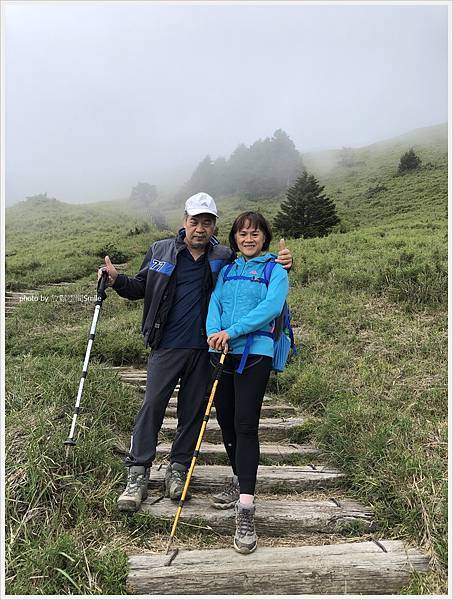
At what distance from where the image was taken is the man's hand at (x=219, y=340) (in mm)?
3648

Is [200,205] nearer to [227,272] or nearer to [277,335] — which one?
[227,272]

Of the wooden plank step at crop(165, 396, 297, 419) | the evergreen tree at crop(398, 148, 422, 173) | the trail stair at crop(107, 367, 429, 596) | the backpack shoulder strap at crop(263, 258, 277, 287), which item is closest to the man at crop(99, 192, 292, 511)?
the trail stair at crop(107, 367, 429, 596)

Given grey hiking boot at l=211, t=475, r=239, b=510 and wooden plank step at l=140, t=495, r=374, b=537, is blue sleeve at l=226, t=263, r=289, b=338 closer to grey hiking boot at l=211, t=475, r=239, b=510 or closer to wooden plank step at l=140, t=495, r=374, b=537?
grey hiking boot at l=211, t=475, r=239, b=510

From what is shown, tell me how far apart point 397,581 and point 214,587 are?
→ 4.10 feet

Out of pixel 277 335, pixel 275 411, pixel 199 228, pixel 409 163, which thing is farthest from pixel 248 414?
pixel 409 163

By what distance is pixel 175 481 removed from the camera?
4.24 metres

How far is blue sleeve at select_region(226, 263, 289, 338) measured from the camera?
3607 millimetres

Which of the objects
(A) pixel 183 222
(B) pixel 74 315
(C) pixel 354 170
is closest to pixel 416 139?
(C) pixel 354 170

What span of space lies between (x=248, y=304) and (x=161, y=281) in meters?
0.83

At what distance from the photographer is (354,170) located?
5469 cm

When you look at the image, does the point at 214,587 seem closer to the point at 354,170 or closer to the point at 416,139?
the point at 354,170

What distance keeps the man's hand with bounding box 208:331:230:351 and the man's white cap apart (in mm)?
1036

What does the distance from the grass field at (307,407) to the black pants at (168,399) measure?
1.30 ft

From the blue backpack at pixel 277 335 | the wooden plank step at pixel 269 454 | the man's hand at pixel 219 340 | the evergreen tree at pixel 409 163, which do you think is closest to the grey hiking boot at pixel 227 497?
the wooden plank step at pixel 269 454
